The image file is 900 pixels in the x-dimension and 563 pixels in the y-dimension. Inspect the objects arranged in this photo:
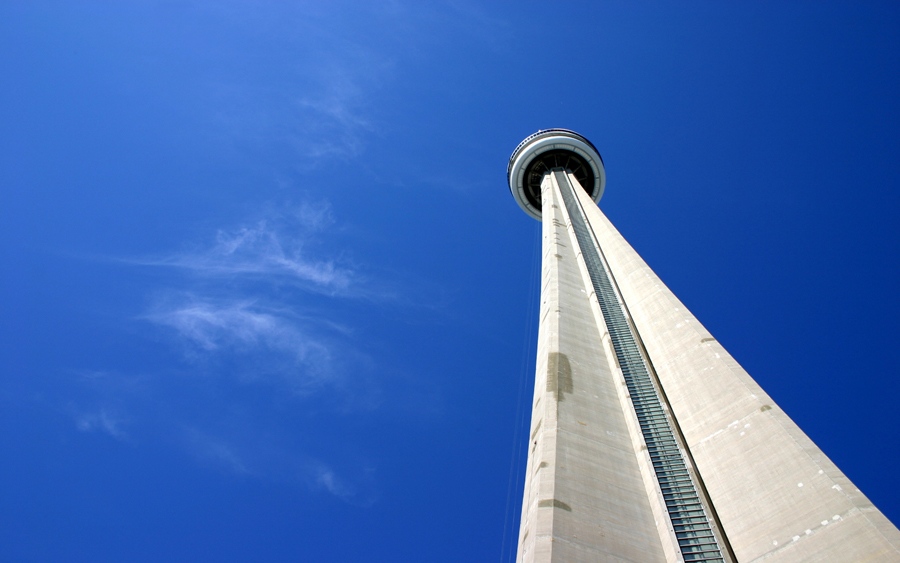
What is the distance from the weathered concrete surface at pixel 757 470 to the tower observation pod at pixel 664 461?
2cm

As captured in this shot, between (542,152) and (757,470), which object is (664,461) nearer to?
(757,470)

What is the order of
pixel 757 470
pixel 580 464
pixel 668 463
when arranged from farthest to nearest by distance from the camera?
pixel 580 464
pixel 668 463
pixel 757 470

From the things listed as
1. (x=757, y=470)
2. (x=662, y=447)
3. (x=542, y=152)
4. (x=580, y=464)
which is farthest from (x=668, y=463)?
(x=542, y=152)

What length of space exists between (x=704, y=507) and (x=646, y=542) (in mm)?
1187

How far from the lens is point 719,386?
10.1m

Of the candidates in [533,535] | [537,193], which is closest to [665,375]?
[533,535]

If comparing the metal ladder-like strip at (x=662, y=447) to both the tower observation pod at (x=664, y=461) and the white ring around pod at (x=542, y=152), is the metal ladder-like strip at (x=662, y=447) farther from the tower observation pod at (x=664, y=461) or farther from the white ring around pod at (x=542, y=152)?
the white ring around pod at (x=542, y=152)

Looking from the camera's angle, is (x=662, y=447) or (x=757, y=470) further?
(x=662, y=447)

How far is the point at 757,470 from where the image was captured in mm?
8000

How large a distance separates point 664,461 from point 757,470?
2452 millimetres

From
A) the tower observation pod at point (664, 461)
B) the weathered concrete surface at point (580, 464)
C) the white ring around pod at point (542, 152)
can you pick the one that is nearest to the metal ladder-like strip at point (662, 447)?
the tower observation pod at point (664, 461)

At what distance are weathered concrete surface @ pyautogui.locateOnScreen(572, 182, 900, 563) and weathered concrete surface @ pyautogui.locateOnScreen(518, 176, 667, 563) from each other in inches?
55.6

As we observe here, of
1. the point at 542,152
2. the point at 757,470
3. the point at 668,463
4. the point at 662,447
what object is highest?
the point at 542,152

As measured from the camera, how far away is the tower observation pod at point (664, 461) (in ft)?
22.4
